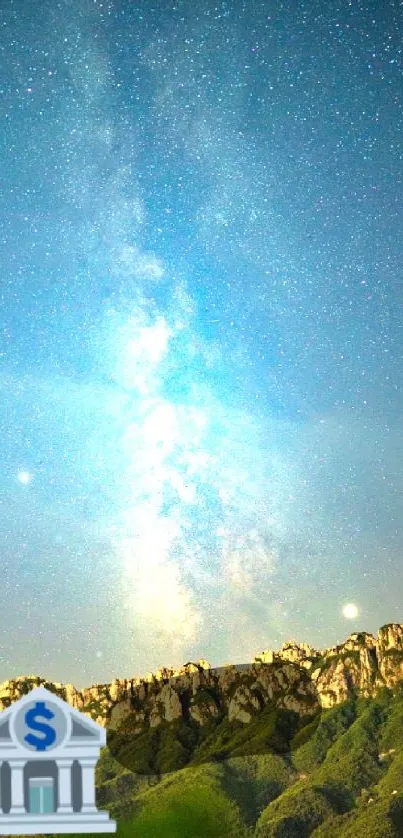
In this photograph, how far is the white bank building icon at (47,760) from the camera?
32.5 metres

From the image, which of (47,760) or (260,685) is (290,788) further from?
(47,760)

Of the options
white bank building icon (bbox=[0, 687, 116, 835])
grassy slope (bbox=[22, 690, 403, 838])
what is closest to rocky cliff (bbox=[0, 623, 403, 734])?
grassy slope (bbox=[22, 690, 403, 838])

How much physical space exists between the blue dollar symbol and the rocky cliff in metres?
127

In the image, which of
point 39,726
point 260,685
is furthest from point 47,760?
point 260,685

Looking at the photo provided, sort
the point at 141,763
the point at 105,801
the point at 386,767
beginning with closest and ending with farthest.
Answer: the point at 386,767, the point at 105,801, the point at 141,763

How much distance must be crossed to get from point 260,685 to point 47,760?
5596 inches

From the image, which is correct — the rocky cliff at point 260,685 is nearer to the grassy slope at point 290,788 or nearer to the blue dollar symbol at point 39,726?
the grassy slope at point 290,788

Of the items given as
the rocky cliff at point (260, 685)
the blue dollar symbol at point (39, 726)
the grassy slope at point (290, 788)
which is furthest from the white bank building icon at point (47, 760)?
the rocky cliff at point (260, 685)

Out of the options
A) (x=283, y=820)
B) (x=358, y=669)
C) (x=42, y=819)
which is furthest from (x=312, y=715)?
(x=42, y=819)

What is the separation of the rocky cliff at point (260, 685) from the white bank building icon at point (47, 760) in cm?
12597

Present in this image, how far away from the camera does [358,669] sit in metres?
159

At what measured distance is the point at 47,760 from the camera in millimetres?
32781

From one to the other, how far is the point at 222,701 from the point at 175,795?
140 feet

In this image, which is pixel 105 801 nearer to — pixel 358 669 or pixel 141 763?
pixel 141 763
